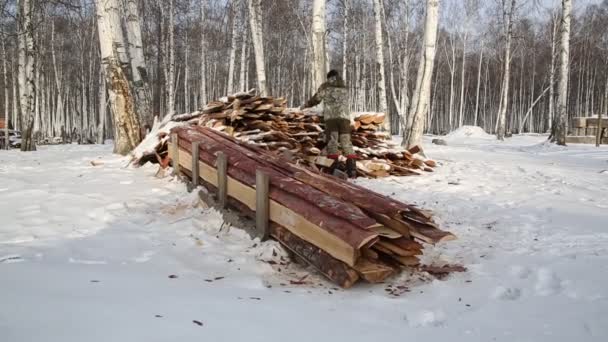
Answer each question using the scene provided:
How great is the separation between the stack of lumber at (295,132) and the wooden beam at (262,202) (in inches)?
94.9

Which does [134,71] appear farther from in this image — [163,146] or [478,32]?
[478,32]

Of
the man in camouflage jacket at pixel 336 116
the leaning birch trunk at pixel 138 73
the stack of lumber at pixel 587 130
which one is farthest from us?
the stack of lumber at pixel 587 130

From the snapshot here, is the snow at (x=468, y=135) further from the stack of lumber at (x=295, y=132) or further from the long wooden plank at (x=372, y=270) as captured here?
the long wooden plank at (x=372, y=270)

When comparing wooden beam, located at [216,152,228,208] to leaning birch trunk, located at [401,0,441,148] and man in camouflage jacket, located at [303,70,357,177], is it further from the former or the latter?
leaning birch trunk, located at [401,0,441,148]

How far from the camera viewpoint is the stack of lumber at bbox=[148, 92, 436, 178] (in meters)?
6.41

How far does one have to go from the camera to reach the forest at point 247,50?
43.8ft

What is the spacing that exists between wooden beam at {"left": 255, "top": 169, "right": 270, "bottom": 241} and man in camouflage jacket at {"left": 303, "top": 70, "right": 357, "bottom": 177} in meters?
3.21

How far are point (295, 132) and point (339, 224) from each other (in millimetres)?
4306

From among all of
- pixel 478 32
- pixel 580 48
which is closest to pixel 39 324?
pixel 478 32

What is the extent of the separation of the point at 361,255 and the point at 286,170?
53.7 inches

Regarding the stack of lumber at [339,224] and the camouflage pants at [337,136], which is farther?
the camouflage pants at [337,136]

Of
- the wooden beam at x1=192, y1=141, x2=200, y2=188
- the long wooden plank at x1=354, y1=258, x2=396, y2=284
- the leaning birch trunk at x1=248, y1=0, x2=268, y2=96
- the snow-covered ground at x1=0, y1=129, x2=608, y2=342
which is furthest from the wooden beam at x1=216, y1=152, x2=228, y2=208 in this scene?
the leaning birch trunk at x1=248, y1=0, x2=268, y2=96

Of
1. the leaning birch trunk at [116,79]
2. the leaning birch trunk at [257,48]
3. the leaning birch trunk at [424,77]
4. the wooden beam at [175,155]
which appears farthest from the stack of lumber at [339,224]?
the leaning birch trunk at [257,48]

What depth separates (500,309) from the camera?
240 cm
